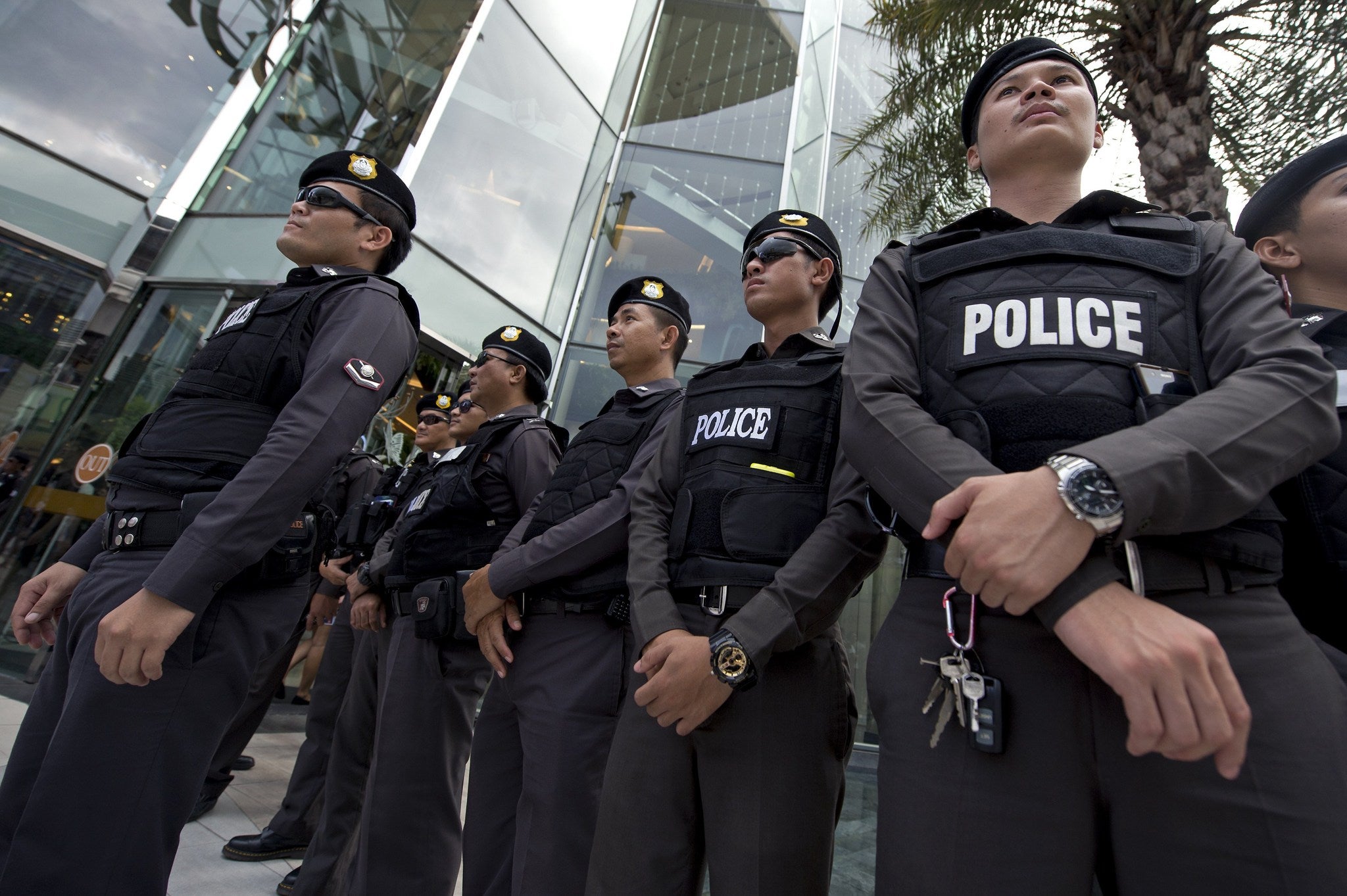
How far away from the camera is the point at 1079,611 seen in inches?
34.1

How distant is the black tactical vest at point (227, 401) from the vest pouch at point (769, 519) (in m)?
1.15

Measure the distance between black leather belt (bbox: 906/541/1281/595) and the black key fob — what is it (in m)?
0.23

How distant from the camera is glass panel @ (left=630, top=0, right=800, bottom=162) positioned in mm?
9336

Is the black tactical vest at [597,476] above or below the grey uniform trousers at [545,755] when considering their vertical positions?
above

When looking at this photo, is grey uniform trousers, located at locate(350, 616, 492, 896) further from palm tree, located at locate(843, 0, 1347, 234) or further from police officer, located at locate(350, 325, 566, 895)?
palm tree, located at locate(843, 0, 1347, 234)

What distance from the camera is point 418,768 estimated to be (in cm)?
231

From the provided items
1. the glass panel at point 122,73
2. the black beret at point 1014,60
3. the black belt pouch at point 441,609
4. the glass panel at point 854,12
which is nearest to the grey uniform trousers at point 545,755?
the black belt pouch at point 441,609

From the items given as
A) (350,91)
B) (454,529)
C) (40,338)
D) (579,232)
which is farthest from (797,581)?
(579,232)

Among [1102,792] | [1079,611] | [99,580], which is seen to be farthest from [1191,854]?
[99,580]

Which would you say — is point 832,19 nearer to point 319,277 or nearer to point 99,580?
point 319,277

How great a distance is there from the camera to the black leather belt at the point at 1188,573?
3.05ft

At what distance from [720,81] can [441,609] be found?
388 inches

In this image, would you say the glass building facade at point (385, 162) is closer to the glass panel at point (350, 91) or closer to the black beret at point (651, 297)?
the glass panel at point (350, 91)

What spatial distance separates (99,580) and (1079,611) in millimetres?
1952
